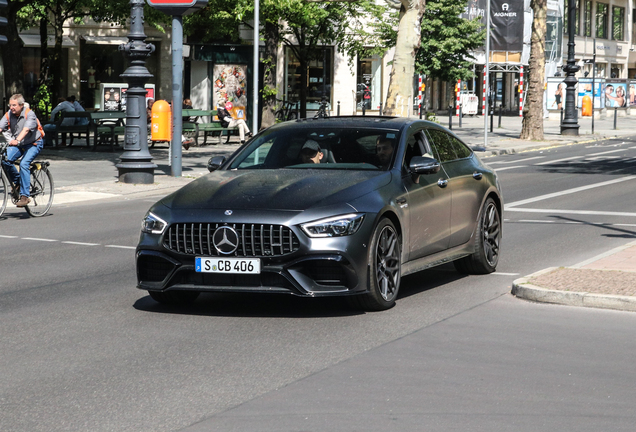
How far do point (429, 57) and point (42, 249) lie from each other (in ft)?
130

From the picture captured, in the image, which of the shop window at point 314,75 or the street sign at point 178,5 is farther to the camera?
the shop window at point 314,75

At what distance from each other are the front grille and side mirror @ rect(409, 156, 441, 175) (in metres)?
1.55

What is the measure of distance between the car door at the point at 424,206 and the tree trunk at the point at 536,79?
97.0ft

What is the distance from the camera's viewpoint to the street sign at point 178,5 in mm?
21547

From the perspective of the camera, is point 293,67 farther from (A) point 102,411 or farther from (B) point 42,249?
(A) point 102,411

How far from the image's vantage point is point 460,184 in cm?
952

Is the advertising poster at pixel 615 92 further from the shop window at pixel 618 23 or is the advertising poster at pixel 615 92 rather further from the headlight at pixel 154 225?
the headlight at pixel 154 225

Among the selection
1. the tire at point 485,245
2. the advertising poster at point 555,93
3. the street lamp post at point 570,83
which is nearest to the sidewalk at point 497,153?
the street lamp post at point 570,83

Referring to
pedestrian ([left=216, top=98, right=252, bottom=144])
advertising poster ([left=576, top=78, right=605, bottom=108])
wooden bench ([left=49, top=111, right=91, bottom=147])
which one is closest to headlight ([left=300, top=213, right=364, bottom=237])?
wooden bench ([left=49, top=111, right=91, bottom=147])

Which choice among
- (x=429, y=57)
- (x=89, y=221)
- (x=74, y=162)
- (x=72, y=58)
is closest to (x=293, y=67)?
(x=429, y=57)

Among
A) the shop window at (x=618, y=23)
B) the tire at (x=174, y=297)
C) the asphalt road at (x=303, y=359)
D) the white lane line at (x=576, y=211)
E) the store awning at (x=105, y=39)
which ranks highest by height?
the shop window at (x=618, y=23)

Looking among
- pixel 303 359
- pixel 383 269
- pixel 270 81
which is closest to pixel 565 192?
pixel 383 269

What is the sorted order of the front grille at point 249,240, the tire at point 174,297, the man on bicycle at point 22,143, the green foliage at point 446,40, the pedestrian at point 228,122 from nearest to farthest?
the front grille at point 249,240 < the tire at point 174,297 < the man on bicycle at point 22,143 < the pedestrian at point 228,122 < the green foliage at point 446,40

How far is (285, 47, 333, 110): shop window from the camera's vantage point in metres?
49.9
